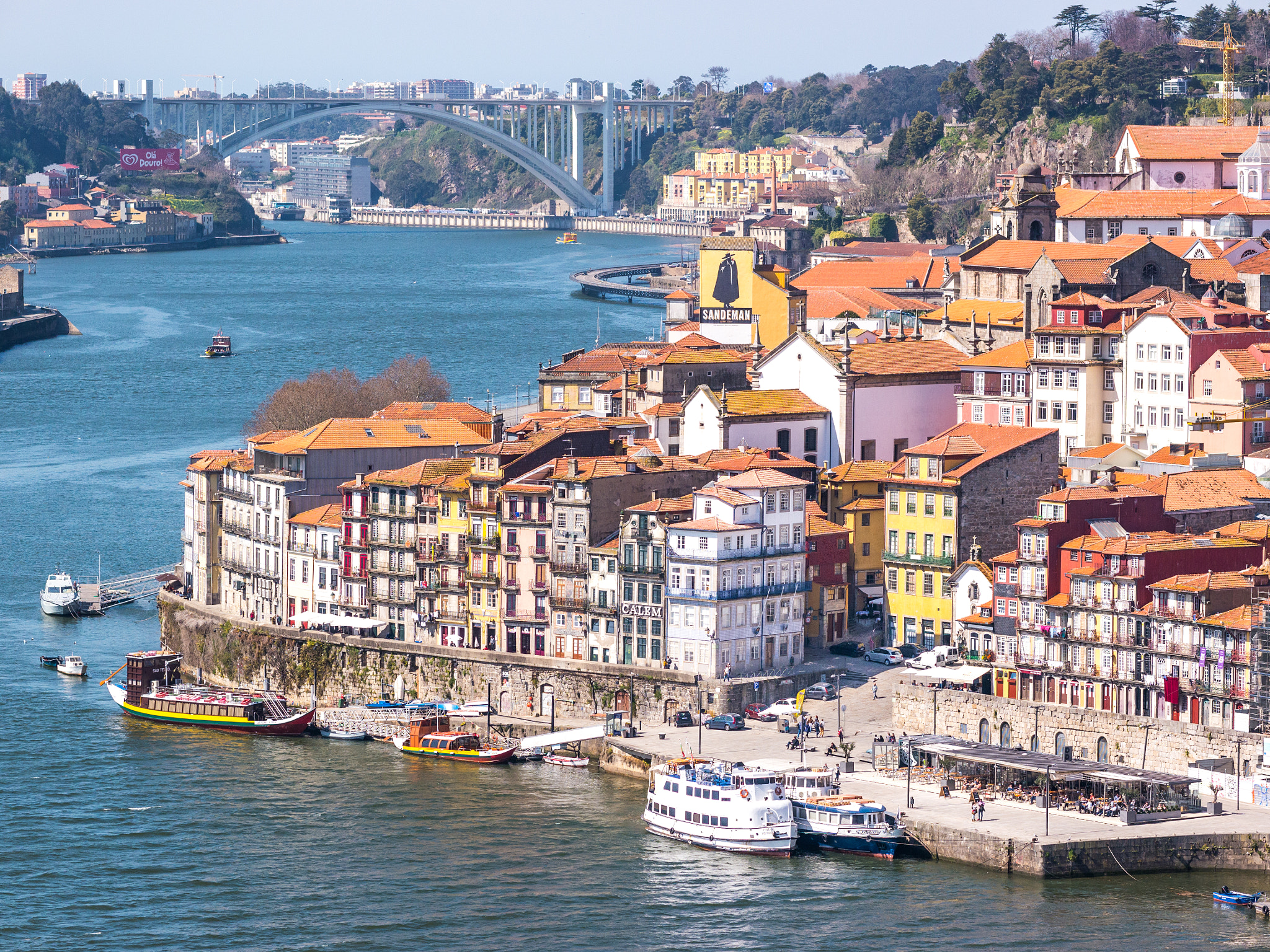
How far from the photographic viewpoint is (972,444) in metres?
64.4

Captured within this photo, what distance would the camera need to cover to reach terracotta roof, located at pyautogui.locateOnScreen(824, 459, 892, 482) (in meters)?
66.2

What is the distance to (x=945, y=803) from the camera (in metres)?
50.8

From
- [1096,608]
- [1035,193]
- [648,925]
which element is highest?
[1035,193]

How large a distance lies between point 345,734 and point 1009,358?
75.8 ft

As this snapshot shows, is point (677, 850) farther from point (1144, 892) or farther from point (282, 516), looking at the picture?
point (282, 516)

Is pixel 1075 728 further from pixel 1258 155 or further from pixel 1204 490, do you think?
pixel 1258 155

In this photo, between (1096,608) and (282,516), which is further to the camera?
(282,516)

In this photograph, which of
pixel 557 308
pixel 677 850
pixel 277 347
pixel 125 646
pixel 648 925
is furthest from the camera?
pixel 557 308

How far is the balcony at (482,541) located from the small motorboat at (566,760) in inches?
284

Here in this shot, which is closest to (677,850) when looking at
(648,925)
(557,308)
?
(648,925)

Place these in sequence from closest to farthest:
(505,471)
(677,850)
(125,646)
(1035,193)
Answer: (677,850) < (505,471) < (125,646) < (1035,193)

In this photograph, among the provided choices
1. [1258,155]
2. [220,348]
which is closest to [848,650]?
[1258,155]

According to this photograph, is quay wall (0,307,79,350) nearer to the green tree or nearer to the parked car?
the green tree

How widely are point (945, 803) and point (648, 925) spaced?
791 centimetres
